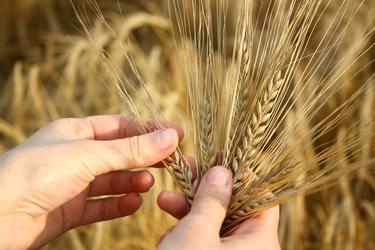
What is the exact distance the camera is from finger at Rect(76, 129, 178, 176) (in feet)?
3.63

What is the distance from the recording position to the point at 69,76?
2393mm

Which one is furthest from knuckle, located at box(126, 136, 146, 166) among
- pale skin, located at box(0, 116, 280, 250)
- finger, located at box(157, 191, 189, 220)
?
finger, located at box(157, 191, 189, 220)

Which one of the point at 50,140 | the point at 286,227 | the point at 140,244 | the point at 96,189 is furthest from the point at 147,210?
the point at 50,140

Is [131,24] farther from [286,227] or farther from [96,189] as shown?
[96,189]

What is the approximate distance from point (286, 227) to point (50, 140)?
1.10 metres

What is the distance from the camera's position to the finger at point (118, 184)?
1.31 metres

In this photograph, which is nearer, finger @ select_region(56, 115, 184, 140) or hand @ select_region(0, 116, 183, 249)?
Result: hand @ select_region(0, 116, 183, 249)

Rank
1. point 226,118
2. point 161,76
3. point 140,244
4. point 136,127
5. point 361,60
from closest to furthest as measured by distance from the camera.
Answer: point 226,118
point 136,127
point 140,244
point 361,60
point 161,76

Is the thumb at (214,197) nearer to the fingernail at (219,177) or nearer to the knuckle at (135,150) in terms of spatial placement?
the fingernail at (219,177)

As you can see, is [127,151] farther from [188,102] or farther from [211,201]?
[188,102]

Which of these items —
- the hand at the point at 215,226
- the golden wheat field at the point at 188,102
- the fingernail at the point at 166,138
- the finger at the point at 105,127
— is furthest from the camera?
the golden wheat field at the point at 188,102

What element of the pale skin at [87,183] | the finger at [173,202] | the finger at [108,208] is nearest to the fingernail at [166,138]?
the pale skin at [87,183]

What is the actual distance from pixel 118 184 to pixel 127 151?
25 cm

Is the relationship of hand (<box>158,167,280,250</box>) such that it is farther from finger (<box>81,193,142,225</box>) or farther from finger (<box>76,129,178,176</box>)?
finger (<box>81,193,142,225</box>)
